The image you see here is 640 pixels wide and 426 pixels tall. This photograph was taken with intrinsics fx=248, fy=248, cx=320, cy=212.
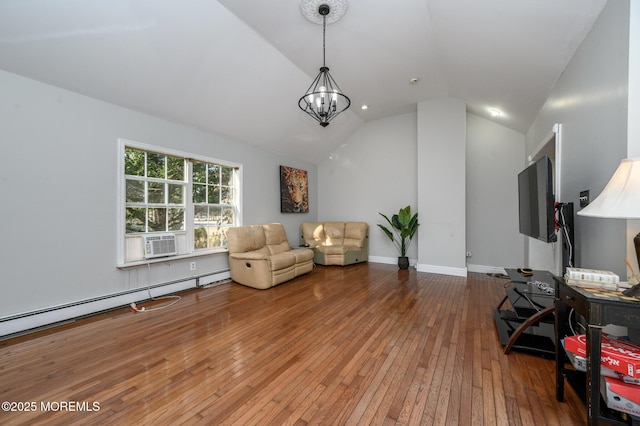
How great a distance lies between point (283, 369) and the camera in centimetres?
191

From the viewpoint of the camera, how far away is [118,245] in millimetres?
3125

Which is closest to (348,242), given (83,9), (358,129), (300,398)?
(358,129)

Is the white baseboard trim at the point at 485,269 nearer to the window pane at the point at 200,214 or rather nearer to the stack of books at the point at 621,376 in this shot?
the stack of books at the point at 621,376

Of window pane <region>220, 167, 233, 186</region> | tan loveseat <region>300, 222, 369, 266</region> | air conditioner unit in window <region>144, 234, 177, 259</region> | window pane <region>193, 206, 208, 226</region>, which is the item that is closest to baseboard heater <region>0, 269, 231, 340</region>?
air conditioner unit in window <region>144, 234, 177, 259</region>

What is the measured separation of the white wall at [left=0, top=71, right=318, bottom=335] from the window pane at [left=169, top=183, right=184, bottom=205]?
26.2 inches

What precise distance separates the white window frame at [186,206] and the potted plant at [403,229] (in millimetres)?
3212

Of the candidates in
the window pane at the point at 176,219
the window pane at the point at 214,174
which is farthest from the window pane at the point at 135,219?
the window pane at the point at 214,174

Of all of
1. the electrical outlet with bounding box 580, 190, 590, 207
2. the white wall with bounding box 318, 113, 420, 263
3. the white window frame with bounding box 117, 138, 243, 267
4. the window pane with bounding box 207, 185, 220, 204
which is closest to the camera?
the electrical outlet with bounding box 580, 190, 590, 207

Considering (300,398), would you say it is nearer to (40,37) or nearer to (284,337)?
(284,337)

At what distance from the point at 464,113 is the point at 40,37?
19.7 feet

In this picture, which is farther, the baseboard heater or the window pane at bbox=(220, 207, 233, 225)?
the window pane at bbox=(220, 207, 233, 225)

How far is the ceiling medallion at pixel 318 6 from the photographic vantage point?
2.59m

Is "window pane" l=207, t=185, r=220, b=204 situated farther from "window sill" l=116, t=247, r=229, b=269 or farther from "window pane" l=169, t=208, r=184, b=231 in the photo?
"window sill" l=116, t=247, r=229, b=269

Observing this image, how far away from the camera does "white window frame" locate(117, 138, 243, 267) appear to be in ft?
10.3
